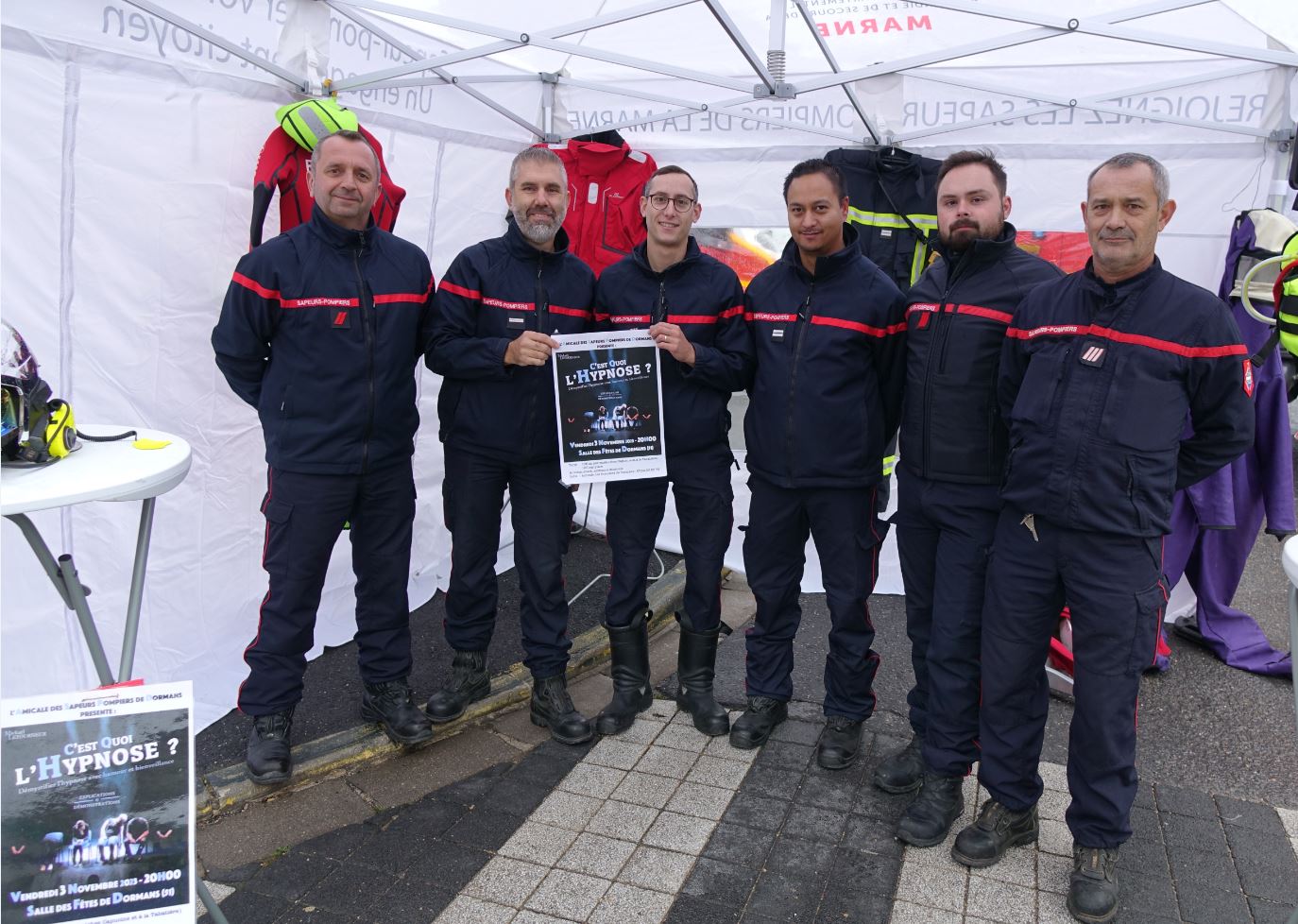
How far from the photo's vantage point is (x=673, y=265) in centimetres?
373

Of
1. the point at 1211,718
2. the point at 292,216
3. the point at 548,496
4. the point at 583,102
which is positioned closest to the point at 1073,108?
the point at 583,102

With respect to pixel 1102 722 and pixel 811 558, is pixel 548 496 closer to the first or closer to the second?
pixel 1102 722

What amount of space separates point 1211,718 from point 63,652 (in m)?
4.76

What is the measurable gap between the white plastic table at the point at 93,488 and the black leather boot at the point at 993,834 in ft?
8.41

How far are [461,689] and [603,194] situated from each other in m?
3.08

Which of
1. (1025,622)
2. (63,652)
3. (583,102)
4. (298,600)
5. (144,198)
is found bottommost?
(63,652)

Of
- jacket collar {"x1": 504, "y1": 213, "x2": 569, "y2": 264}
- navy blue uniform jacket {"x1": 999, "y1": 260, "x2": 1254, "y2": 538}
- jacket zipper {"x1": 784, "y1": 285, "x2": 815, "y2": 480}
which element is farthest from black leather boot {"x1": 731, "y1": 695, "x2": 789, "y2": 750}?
jacket collar {"x1": 504, "y1": 213, "x2": 569, "y2": 264}

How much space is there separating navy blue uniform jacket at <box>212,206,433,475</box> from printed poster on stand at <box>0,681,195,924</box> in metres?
1.47

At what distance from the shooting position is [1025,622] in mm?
3002

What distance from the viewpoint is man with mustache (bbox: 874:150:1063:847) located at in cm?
316

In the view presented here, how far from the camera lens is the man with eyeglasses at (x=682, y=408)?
12.0 ft

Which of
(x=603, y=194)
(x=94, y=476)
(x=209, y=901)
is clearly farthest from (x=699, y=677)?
(x=603, y=194)

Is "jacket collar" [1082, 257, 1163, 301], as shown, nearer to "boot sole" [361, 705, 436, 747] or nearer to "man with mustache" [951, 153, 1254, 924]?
"man with mustache" [951, 153, 1254, 924]

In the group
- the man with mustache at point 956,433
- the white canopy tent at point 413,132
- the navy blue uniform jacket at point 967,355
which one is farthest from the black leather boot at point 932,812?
the white canopy tent at point 413,132
